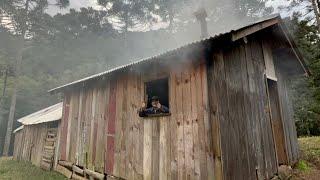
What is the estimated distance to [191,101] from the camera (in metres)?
5.59

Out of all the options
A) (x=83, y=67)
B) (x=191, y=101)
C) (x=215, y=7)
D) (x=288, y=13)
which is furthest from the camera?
(x=83, y=67)

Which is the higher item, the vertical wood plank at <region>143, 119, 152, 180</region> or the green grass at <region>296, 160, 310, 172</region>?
the vertical wood plank at <region>143, 119, 152, 180</region>

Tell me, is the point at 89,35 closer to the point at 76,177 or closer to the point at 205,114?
the point at 76,177

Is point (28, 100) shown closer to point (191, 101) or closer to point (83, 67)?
point (83, 67)

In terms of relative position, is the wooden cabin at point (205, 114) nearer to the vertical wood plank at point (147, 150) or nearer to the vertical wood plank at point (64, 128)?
the vertical wood plank at point (147, 150)

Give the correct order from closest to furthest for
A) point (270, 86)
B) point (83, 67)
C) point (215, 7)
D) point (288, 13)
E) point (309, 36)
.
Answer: point (270, 86), point (309, 36), point (288, 13), point (215, 7), point (83, 67)

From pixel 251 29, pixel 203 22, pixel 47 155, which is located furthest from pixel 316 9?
pixel 47 155

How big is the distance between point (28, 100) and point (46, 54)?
19.1ft

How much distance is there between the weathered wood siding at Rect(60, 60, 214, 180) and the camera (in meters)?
5.38

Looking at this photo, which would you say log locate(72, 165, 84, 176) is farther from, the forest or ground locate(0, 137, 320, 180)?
the forest

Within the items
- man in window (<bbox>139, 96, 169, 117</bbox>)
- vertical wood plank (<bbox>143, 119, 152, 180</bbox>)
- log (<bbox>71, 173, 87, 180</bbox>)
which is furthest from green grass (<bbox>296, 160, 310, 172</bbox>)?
log (<bbox>71, 173, 87, 180</bbox>)

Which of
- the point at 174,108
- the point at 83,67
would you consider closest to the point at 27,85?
the point at 83,67

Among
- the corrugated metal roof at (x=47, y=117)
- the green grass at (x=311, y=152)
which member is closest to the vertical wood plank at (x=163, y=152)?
the green grass at (x=311, y=152)

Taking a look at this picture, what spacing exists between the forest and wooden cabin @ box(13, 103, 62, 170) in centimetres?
709
